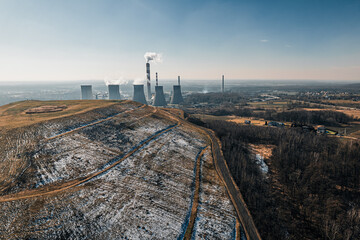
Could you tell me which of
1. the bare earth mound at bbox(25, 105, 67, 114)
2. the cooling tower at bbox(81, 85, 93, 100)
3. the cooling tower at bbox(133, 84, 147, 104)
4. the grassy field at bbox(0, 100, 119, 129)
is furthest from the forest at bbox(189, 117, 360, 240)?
the cooling tower at bbox(81, 85, 93, 100)

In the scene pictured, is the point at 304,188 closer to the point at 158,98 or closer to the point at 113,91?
the point at 158,98

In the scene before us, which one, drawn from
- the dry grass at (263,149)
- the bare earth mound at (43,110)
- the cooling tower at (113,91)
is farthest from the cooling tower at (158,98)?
the dry grass at (263,149)

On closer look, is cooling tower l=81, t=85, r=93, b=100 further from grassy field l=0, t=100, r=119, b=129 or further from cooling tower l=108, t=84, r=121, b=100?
grassy field l=0, t=100, r=119, b=129

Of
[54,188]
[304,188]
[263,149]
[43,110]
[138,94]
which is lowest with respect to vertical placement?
[304,188]

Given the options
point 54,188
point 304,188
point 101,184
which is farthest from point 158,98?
point 54,188

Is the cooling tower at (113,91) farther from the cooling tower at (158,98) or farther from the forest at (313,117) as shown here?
the forest at (313,117)
